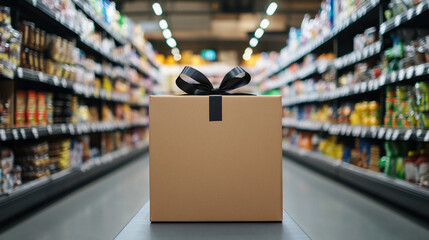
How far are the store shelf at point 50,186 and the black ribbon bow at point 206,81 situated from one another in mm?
1690

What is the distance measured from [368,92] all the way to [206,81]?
3327mm

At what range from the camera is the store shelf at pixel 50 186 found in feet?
6.91

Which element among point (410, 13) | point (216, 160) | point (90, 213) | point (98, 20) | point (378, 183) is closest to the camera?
point (216, 160)

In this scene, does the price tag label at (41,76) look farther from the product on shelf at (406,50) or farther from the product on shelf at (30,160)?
the product on shelf at (406,50)

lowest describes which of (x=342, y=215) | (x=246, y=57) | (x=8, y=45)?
(x=342, y=215)

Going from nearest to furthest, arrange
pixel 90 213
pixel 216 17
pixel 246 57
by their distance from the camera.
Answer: pixel 90 213, pixel 216 17, pixel 246 57

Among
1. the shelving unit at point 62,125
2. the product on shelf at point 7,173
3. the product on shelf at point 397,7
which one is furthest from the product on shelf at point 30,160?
the product on shelf at point 397,7

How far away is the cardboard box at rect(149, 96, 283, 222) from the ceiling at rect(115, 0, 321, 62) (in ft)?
27.0

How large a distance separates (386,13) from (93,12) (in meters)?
3.13

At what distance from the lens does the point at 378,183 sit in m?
2.75

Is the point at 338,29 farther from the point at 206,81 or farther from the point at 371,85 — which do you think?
the point at 206,81

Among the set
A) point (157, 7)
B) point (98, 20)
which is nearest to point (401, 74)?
point (98, 20)

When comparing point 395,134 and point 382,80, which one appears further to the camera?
point 382,80

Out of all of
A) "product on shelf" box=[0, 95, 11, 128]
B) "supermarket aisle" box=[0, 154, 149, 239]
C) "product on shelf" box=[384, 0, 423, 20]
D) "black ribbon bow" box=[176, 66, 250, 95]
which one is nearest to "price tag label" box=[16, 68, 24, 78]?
"product on shelf" box=[0, 95, 11, 128]
